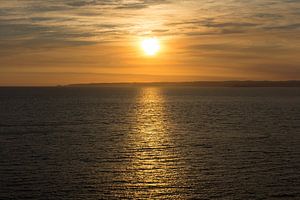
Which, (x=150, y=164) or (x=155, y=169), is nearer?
(x=155, y=169)

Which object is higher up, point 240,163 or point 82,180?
point 82,180

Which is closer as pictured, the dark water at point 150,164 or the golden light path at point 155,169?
the dark water at point 150,164

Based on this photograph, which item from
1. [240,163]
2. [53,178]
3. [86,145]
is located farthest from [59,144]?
[240,163]

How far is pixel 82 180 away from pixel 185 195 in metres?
12.8

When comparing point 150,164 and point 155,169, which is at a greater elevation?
point 155,169

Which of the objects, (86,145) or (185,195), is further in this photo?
(86,145)

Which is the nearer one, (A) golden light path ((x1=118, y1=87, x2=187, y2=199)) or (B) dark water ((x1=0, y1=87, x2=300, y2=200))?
(B) dark water ((x1=0, y1=87, x2=300, y2=200))

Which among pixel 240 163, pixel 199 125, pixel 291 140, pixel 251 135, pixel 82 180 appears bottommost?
pixel 199 125

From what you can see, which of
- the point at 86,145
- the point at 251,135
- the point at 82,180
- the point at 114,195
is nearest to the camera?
the point at 114,195

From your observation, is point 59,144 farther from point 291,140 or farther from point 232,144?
point 291,140

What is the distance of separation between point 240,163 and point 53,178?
25.1 metres

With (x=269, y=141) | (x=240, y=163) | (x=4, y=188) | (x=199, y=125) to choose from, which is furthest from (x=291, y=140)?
(x=4, y=188)

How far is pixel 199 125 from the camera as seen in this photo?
383 feet

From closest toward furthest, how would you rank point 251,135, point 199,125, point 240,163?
point 240,163, point 251,135, point 199,125
